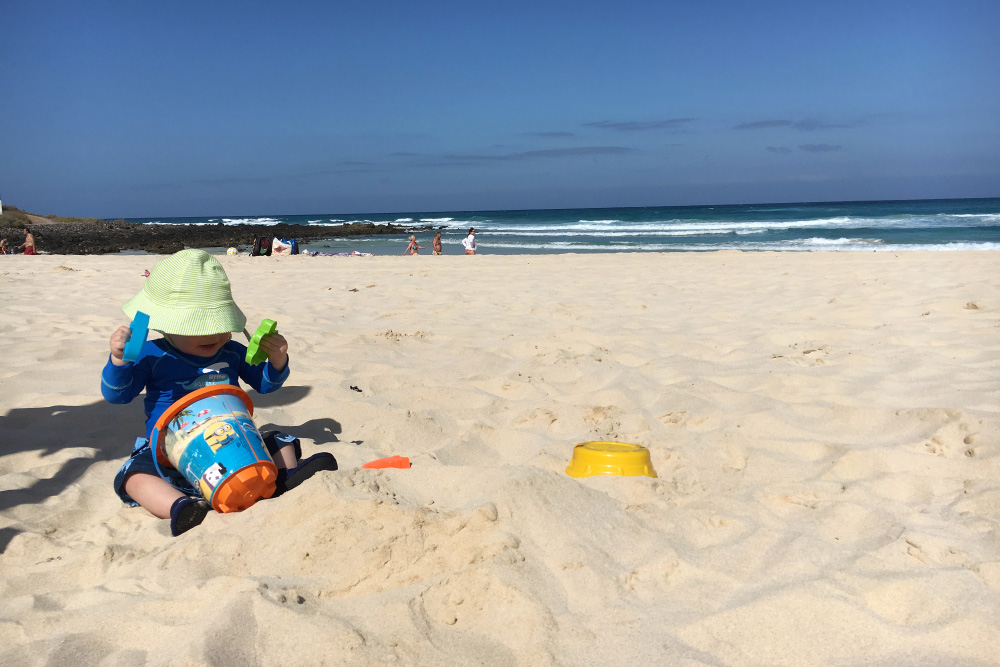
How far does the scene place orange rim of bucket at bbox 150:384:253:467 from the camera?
8.34 feet

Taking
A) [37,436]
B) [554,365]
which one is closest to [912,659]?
[554,365]

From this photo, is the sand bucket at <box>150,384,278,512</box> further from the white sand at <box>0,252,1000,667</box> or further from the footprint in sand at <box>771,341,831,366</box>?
the footprint in sand at <box>771,341,831,366</box>

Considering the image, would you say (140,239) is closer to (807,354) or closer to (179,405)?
(807,354)

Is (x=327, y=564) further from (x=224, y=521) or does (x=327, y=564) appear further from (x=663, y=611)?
(x=663, y=611)

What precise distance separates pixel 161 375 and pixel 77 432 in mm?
1024

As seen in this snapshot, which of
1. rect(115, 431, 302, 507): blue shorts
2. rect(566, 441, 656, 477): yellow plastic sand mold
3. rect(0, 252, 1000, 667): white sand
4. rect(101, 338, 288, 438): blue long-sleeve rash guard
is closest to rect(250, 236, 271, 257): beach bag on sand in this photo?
rect(0, 252, 1000, 667): white sand

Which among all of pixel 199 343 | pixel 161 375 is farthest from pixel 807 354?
pixel 161 375

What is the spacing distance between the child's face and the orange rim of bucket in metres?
0.19

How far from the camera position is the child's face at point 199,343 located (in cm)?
272

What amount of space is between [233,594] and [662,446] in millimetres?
2009

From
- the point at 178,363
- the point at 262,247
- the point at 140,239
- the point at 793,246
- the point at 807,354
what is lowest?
the point at 807,354

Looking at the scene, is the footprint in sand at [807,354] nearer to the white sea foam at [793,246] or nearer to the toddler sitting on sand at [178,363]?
the toddler sitting on sand at [178,363]

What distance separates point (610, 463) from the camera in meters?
2.79

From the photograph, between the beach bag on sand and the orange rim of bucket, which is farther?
the beach bag on sand
